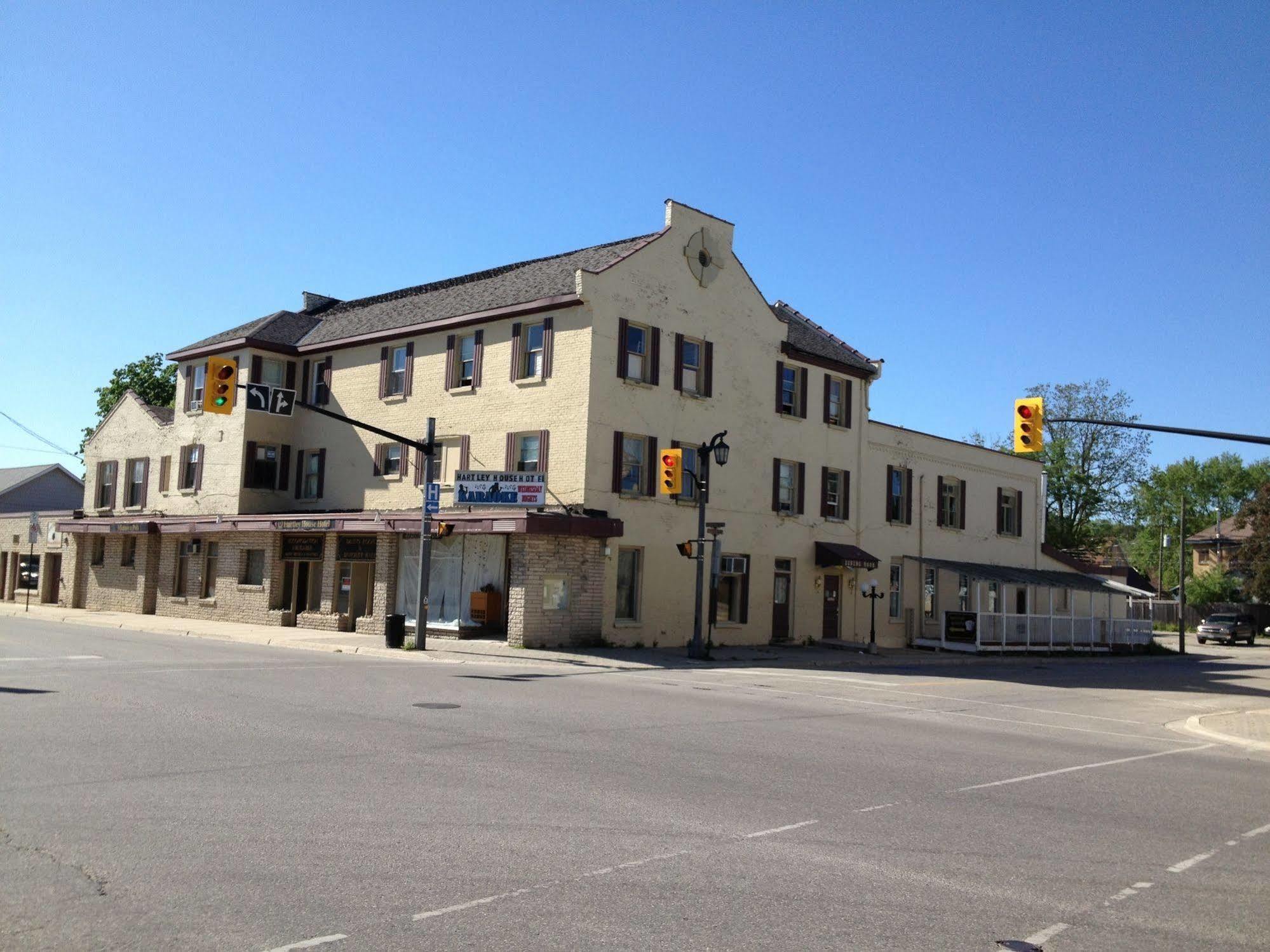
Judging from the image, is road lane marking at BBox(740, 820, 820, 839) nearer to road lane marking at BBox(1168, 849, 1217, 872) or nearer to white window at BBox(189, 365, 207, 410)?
road lane marking at BBox(1168, 849, 1217, 872)

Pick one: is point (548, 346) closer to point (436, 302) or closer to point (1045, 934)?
point (436, 302)

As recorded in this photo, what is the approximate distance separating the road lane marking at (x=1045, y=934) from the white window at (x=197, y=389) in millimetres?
37432

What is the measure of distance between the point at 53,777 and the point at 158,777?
811mm

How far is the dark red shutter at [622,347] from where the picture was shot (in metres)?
29.4

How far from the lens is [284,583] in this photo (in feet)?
116

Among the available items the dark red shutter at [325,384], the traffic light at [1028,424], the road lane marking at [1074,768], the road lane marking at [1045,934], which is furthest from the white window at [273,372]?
the road lane marking at [1045,934]

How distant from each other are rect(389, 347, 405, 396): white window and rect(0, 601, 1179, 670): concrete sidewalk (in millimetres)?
7612

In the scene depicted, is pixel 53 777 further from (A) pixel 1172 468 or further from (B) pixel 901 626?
(A) pixel 1172 468

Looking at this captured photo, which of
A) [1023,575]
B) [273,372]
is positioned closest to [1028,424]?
[1023,575]

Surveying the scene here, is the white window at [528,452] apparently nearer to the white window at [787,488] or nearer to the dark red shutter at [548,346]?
the dark red shutter at [548,346]

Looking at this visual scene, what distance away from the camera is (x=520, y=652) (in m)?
26.0

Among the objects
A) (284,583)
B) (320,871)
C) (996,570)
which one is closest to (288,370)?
(284,583)

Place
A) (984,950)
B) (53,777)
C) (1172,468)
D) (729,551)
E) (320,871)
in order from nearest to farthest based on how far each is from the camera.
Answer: (984,950)
(320,871)
(53,777)
(729,551)
(1172,468)

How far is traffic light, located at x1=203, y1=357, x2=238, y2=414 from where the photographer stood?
20953 millimetres
